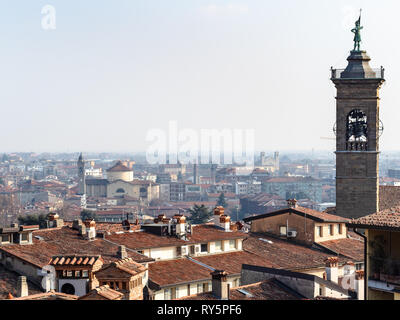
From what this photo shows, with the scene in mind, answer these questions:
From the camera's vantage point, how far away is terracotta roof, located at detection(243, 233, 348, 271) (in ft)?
72.9

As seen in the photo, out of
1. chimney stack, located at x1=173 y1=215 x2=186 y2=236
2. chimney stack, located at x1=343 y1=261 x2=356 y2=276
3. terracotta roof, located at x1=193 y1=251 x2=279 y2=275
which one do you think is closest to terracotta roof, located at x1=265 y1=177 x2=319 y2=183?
terracotta roof, located at x1=193 y1=251 x2=279 y2=275

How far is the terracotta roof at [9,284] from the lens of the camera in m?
15.1

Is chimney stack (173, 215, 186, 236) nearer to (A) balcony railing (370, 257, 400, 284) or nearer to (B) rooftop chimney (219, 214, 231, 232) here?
(B) rooftop chimney (219, 214, 231, 232)

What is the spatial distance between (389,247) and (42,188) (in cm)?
15836

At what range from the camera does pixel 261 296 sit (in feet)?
51.7

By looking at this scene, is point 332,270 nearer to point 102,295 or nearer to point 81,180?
point 102,295

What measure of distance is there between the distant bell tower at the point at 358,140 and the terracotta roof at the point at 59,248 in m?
13.6

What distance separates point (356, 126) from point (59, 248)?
16700 mm

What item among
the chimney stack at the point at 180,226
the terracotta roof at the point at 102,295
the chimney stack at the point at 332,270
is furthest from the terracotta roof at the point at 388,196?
the terracotta roof at the point at 102,295

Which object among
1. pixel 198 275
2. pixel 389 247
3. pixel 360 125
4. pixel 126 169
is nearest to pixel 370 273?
pixel 389 247

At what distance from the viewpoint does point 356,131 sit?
32.3m

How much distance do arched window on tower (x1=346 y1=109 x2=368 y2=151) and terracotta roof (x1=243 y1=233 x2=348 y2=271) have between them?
783 cm
